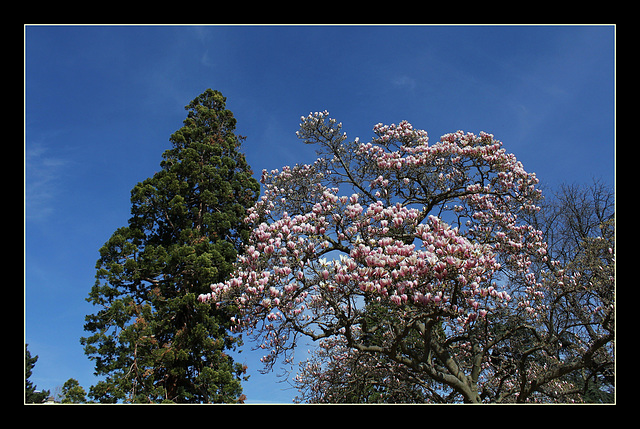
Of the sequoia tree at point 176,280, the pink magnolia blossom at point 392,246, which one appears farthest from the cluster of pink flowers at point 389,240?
the sequoia tree at point 176,280

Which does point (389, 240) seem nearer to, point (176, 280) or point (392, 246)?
point (392, 246)

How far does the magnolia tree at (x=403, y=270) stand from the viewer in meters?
7.43

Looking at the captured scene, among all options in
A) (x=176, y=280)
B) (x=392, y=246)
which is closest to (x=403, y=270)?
(x=392, y=246)

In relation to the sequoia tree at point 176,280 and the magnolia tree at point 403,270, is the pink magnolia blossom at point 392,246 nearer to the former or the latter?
the magnolia tree at point 403,270

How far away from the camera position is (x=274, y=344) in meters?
8.88

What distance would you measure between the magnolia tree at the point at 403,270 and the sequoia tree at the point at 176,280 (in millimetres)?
3003

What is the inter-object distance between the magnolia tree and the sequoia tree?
118 inches

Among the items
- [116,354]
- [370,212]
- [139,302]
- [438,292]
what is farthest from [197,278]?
[438,292]

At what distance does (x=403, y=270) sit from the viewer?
23.0 ft

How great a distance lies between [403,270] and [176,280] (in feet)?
29.6

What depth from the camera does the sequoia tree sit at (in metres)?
12.3

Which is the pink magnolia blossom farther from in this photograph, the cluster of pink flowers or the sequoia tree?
the sequoia tree
